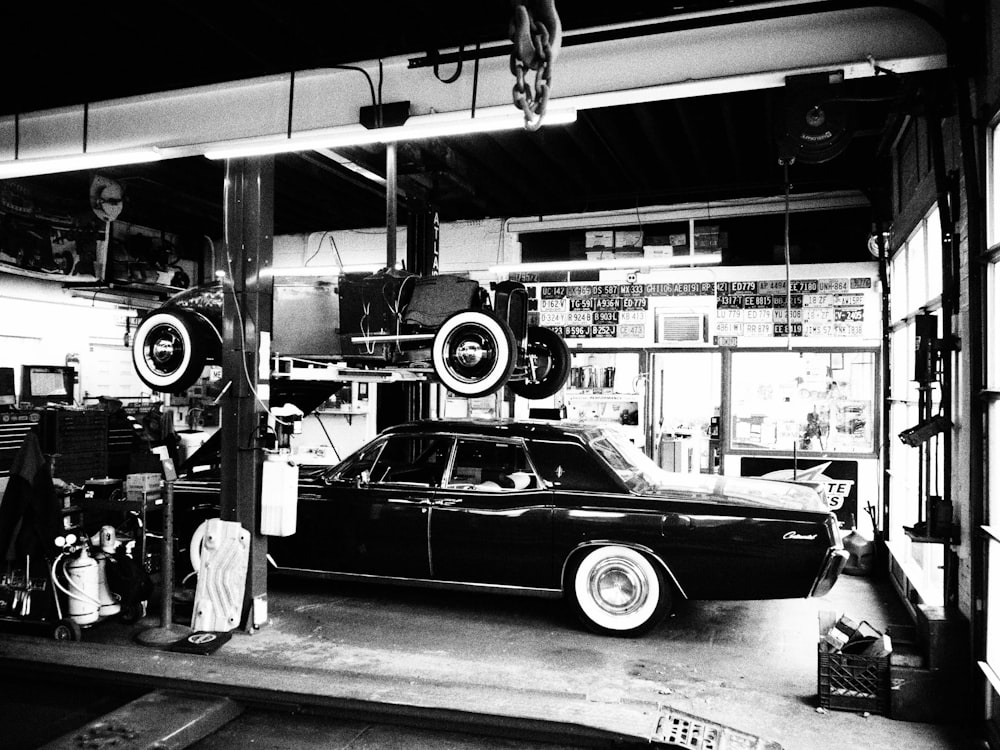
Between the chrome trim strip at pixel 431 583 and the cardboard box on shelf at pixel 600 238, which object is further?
the cardboard box on shelf at pixel 600 238

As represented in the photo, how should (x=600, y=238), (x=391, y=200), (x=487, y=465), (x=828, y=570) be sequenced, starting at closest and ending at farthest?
1. (x=828, y=570)
2. (x=487, y=465)
3. (x=391, y=200)
4. (x=600, y=238)

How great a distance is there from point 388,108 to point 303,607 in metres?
3.96

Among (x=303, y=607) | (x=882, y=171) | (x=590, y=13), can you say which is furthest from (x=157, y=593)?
(x=882, y=171)

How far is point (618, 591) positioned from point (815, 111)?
347 centimetres

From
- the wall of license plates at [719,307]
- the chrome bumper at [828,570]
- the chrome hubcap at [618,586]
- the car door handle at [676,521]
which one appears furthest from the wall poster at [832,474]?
the chrome hubcap at [618,586]

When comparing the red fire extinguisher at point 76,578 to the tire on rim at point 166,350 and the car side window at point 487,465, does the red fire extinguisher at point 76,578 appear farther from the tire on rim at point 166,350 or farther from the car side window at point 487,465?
the car side window at point 487,465

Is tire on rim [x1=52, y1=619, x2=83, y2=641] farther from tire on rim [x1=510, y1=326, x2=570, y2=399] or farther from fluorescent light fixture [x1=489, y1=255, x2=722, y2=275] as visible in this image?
fluorescent light fixture [x1=489, y1=255, x2=722, y2=275]

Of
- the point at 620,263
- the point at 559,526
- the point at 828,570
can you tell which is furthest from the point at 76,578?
the point at 620,263

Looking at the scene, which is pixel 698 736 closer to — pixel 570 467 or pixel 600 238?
pixel 570 467

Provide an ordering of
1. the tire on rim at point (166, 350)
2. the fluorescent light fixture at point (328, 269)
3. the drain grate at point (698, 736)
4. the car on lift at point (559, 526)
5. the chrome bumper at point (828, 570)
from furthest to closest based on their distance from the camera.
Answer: the fluorescent light fixture at point (328, 269), the tire on rim at point (166, 350), the car on lift at point (559, 526), the chrome bumper at point (828, 570), the drain grate at point (698, 736)

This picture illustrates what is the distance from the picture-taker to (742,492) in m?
5.56

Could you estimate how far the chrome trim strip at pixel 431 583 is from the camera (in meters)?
5.58

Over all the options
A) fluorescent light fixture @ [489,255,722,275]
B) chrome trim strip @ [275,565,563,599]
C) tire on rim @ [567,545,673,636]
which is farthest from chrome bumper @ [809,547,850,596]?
fluorescent light fixture @ [489,255,722,275]

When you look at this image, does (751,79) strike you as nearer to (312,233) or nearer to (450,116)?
(450,116)
